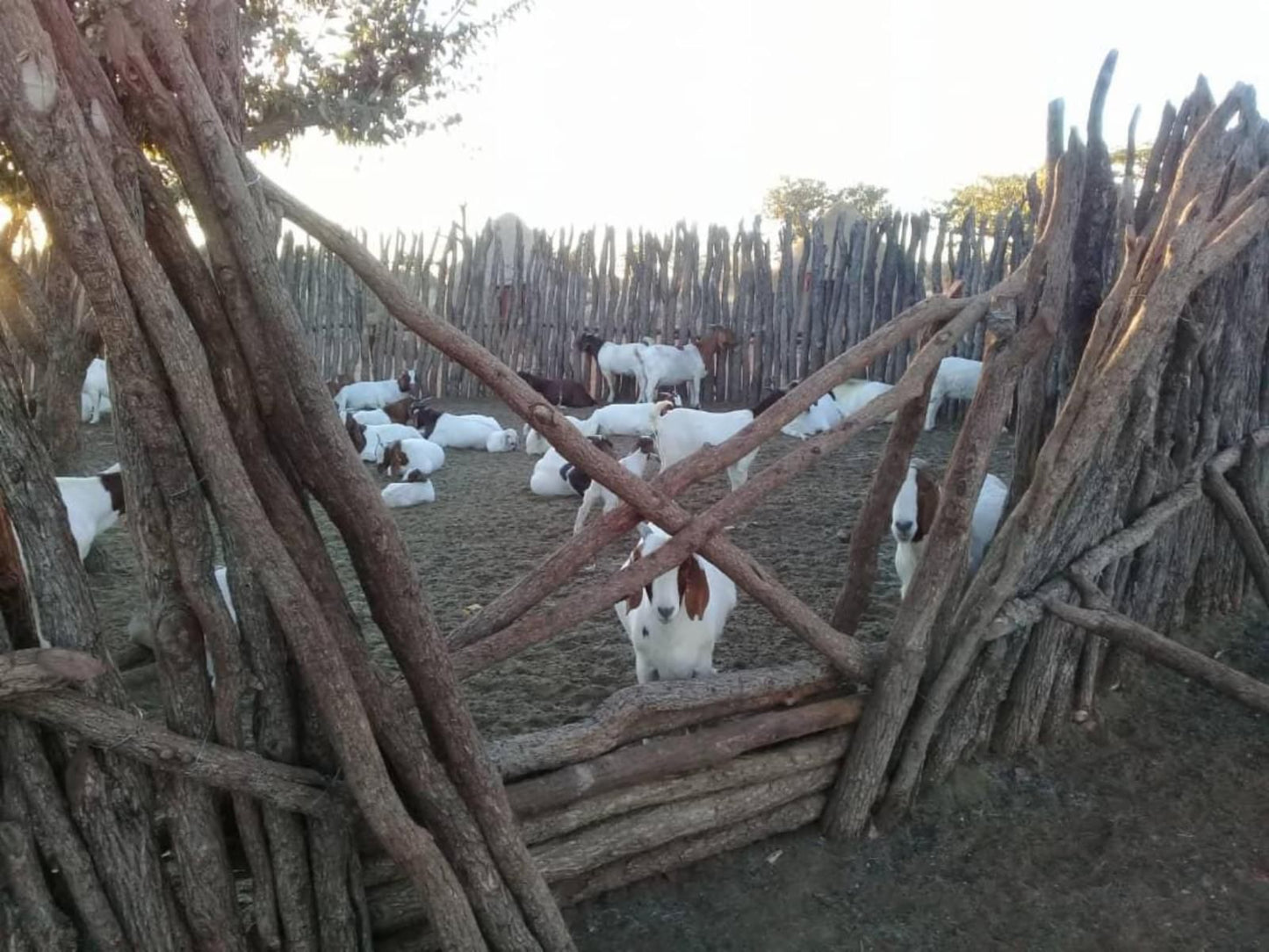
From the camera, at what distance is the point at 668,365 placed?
13.7 meters

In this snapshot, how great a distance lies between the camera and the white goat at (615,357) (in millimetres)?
13875

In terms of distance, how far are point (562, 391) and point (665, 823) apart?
10789 mm

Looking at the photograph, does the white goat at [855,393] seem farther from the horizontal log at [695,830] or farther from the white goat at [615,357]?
the horizontal log at [695,830]

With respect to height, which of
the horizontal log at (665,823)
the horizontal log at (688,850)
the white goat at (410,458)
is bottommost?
the white goat at (410,458)

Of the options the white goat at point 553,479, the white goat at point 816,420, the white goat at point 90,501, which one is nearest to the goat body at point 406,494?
the white goat at point 553,479

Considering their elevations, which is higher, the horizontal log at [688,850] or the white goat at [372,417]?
the horizontal log at [688,850]

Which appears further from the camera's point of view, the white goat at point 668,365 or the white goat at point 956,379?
the white goat at point 668,365

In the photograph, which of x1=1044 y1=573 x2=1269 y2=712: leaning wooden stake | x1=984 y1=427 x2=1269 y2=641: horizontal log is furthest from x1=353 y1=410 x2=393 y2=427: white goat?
x1=1044 y1=573 x2=1269 y2=712: leaning wooden stake

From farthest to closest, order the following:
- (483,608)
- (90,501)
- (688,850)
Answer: (90,501) → (483,608) → (688,850)

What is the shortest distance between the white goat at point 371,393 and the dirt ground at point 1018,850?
8.92 meters

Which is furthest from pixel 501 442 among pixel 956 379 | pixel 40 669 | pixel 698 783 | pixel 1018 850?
pixel 40 669

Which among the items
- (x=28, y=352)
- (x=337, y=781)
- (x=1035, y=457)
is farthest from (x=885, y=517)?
(x=28, y=352)

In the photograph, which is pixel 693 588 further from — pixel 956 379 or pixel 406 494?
pixel 956 379

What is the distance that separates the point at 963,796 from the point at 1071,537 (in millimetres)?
1113
